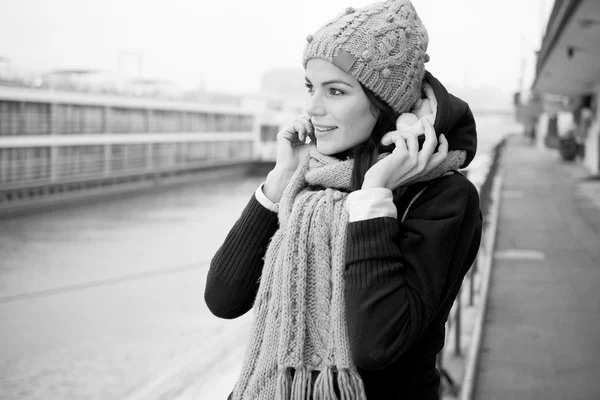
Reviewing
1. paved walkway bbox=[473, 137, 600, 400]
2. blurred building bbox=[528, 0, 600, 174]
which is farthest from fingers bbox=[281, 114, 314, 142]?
blurred building bbox=[528, 0, 600, 174]

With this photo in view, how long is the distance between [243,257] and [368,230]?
0.26 m

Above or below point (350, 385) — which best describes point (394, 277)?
above

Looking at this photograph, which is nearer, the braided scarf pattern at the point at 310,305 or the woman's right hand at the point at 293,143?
the braided scarf pattern at the point at 310,305

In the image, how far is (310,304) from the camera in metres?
0.95

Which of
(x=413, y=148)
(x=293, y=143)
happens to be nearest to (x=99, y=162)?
(x=293, y=143)

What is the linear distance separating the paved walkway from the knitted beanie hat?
1.81m

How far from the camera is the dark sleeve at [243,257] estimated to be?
1.05 metres

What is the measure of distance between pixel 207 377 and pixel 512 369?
132 centimetres

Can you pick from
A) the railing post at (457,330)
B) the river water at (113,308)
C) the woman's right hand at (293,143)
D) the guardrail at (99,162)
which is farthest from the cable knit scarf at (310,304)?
the guardrail at (99,162)

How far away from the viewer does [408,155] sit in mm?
918

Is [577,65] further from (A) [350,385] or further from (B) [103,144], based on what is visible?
(B) [103,144]

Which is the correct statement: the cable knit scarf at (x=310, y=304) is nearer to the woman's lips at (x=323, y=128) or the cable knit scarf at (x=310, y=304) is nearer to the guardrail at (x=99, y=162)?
the woman's lips at (x=323, y=128)

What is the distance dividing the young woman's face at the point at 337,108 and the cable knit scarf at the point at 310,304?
4cm

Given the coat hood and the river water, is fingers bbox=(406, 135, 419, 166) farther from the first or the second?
the river water
